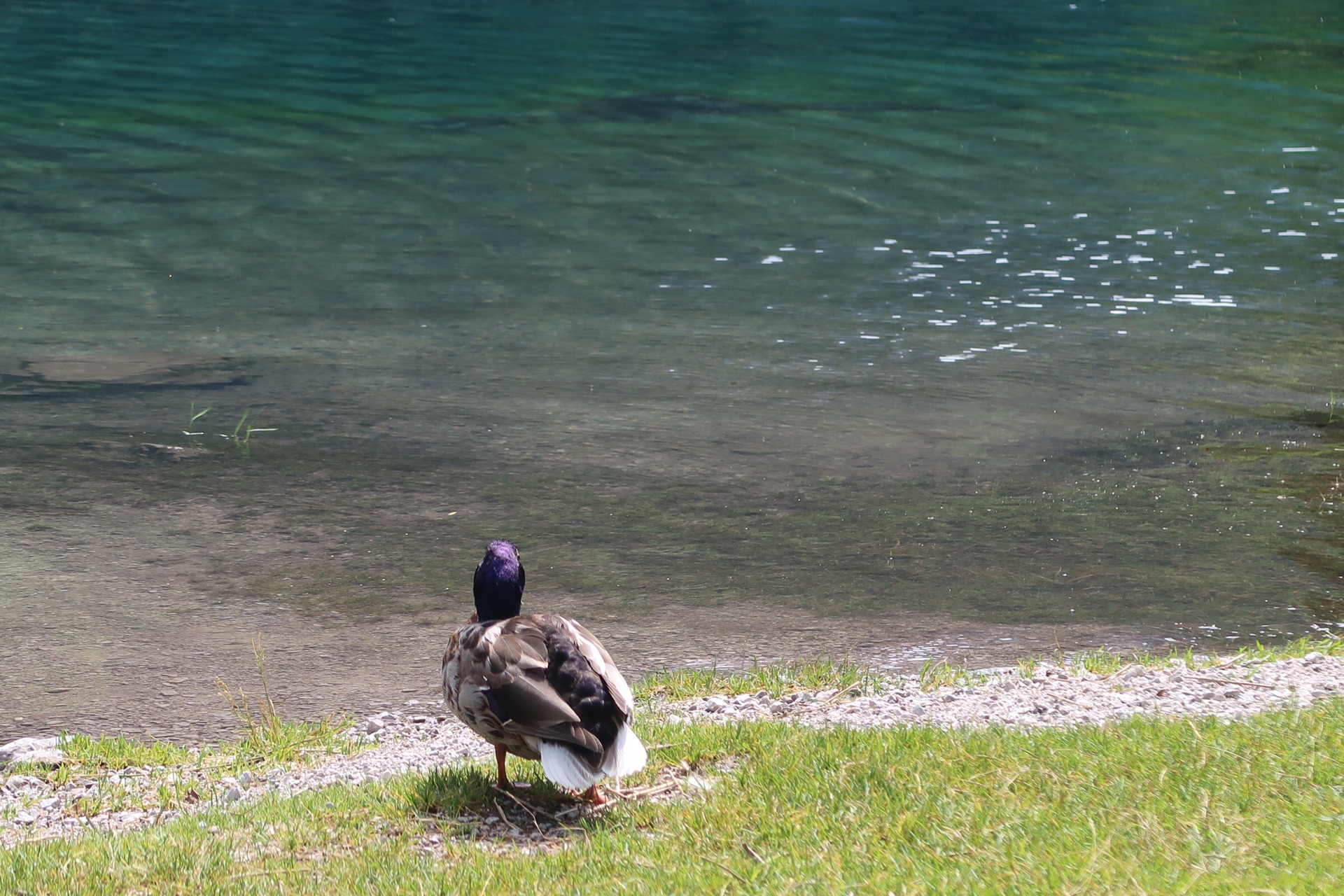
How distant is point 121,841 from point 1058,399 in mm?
9911

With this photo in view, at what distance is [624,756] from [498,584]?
106 cm

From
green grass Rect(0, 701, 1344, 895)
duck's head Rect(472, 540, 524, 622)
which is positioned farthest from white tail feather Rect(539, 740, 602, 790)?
duck's head Rect(472, 540, 524, 622)

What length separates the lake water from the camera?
8914mm

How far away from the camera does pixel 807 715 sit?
6.87 m

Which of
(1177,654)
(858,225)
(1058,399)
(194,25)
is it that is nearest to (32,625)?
(1177,654)

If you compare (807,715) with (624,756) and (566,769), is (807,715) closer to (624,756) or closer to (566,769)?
(624,756)

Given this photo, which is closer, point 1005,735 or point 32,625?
point 1005,735

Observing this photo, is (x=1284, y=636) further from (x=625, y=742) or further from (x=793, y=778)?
(x=625, y=742)

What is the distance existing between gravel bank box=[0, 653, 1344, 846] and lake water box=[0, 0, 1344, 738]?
828mm

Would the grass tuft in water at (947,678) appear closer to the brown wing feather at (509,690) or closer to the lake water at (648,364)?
the lake water at (648,364)

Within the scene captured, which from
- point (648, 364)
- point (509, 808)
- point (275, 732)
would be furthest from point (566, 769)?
point (648, 364)

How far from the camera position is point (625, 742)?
212 inches

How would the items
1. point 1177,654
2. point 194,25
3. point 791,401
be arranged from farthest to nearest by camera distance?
1. point 194,25
2. point 791,401
3. point 1177,654

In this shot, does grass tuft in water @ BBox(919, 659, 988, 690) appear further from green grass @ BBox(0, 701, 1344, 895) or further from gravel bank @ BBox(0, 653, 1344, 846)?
green grass @ BBox(0, 701, 1344, 895)
